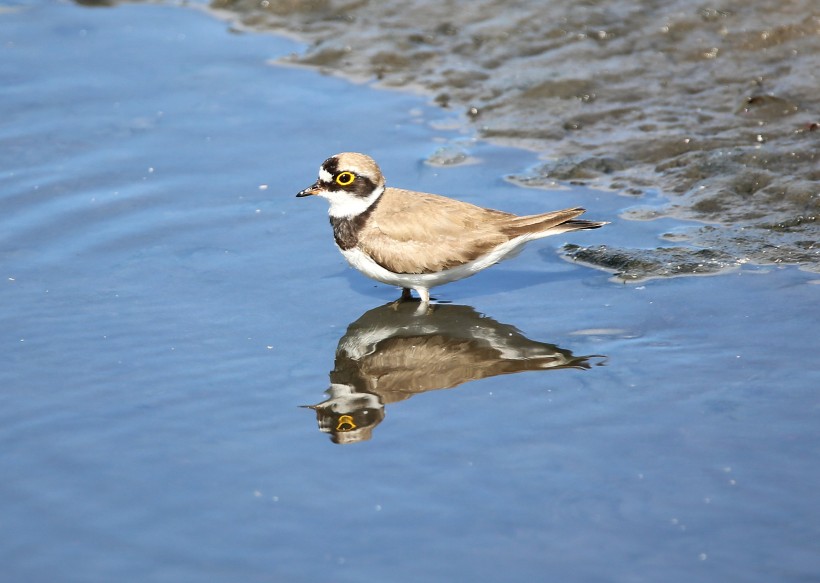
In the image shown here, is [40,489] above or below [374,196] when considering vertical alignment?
below

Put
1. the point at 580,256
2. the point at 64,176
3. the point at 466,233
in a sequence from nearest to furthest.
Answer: the point at 466,233
the point at 580,256
the point at 64,176

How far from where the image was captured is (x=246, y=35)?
52.7 ft

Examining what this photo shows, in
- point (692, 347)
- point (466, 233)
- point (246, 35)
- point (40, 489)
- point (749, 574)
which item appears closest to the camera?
point (749, 574)

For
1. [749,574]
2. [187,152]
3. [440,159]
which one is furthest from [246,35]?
[749,574]

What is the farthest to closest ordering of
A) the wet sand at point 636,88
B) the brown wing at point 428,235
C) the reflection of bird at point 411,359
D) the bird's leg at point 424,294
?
the wet sand at point 636,88 < the bird's leg at point 424,294 < the brown wing at point 428,235 < the reflection of bird at point 411,359

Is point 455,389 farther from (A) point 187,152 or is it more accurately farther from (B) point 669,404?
(A) point 187,152

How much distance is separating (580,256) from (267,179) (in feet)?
12.0

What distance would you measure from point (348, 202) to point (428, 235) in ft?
2.68

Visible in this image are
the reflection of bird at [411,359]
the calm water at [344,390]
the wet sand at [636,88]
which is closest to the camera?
the calm water at [344,390]

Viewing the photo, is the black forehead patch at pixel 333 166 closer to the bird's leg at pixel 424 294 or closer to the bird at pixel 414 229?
the bird at pixel 414 229

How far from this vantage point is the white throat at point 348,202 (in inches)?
388

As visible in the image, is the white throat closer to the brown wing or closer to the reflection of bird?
the brown wing

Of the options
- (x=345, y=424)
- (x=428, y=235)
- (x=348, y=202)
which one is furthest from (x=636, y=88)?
(x=345, y=424)

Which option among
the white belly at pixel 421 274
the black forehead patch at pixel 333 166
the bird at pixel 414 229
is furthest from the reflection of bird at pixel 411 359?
the black forehead patch at pixel 333 166
